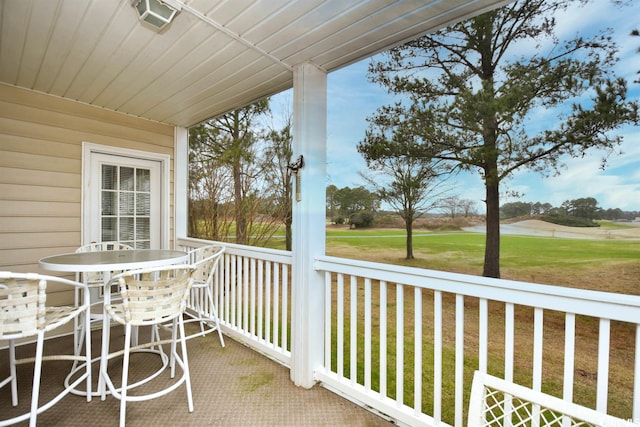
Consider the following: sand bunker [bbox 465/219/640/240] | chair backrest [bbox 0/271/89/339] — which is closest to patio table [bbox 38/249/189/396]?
chair backrest [bbox 0/271/89/339]

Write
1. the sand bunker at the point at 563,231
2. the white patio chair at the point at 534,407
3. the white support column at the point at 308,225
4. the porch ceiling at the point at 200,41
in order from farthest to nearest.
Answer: the white support column at the point at 308,225, the porch ceiling at the point at 200,41, the sand bunker at the point at 563,231, the white patio chair at the point at 534,407

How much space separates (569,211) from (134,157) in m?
4.12

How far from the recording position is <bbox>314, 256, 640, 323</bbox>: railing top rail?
1.20 metres

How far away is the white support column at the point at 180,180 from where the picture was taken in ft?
12.7

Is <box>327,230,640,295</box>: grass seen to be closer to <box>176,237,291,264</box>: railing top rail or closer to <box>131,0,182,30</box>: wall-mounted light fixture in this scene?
<box>176,237,291,264</box>: railing top rail

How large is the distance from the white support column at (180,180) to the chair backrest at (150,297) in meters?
2.10

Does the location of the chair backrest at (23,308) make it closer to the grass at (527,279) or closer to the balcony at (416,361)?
the balcony at (416,361)

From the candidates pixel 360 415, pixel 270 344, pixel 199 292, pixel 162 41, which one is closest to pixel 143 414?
pixel 270 344

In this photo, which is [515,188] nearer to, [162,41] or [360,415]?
[360,415]

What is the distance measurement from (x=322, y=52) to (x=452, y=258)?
5.66ft

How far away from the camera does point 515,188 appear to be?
1.91 m

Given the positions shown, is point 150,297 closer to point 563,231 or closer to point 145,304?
point 145,304

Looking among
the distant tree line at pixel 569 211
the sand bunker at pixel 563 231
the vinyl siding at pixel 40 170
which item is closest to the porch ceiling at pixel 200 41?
the vinyl siding at pixel 40 170

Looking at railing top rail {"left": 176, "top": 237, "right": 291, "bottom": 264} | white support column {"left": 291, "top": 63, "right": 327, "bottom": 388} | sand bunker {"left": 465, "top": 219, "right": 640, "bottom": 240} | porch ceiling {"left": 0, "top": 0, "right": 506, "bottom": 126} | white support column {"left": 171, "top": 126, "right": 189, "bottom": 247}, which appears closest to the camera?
sand bunker {"left": 465, "top": 219, "right": 640, "bottom": 240}
